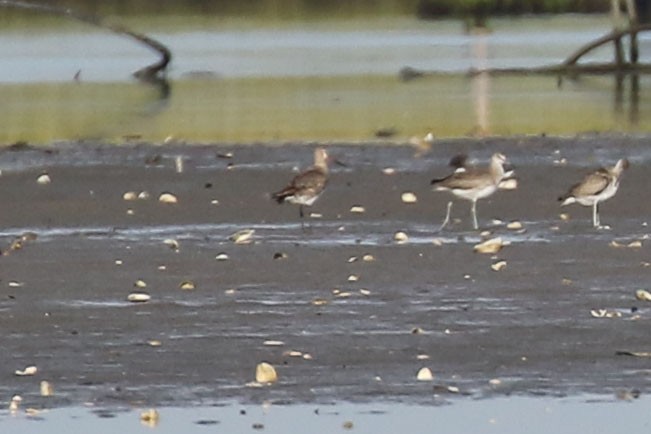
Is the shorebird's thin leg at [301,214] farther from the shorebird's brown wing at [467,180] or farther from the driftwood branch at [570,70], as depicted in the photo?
the driftwood branch at [570,70]

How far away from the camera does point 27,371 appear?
395 inches

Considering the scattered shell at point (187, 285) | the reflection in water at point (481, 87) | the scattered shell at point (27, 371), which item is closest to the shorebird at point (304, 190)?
the scattered shell at point (187, 285)

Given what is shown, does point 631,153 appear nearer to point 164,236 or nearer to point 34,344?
point 164,236

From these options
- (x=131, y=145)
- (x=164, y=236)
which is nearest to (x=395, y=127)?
(x=131, y=145)

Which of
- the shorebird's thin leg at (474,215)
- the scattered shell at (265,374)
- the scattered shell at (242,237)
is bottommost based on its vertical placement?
the shorebird's thin leg at (474,215)

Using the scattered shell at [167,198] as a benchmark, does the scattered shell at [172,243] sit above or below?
above

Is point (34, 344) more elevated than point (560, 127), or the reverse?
point (34, 344)

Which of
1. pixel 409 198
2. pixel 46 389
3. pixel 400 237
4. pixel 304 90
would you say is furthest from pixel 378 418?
pixel 304 90

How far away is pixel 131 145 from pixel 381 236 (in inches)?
320

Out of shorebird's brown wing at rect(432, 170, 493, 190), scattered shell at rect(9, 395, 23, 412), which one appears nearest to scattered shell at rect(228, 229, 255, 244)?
shorebird's brown wing at rect(432, 170, 493, 190)

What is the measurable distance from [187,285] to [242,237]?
227 cm

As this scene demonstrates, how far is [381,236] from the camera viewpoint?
15.3 metres

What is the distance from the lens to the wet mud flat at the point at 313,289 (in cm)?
986

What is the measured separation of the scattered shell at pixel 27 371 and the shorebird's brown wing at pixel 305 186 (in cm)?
627
